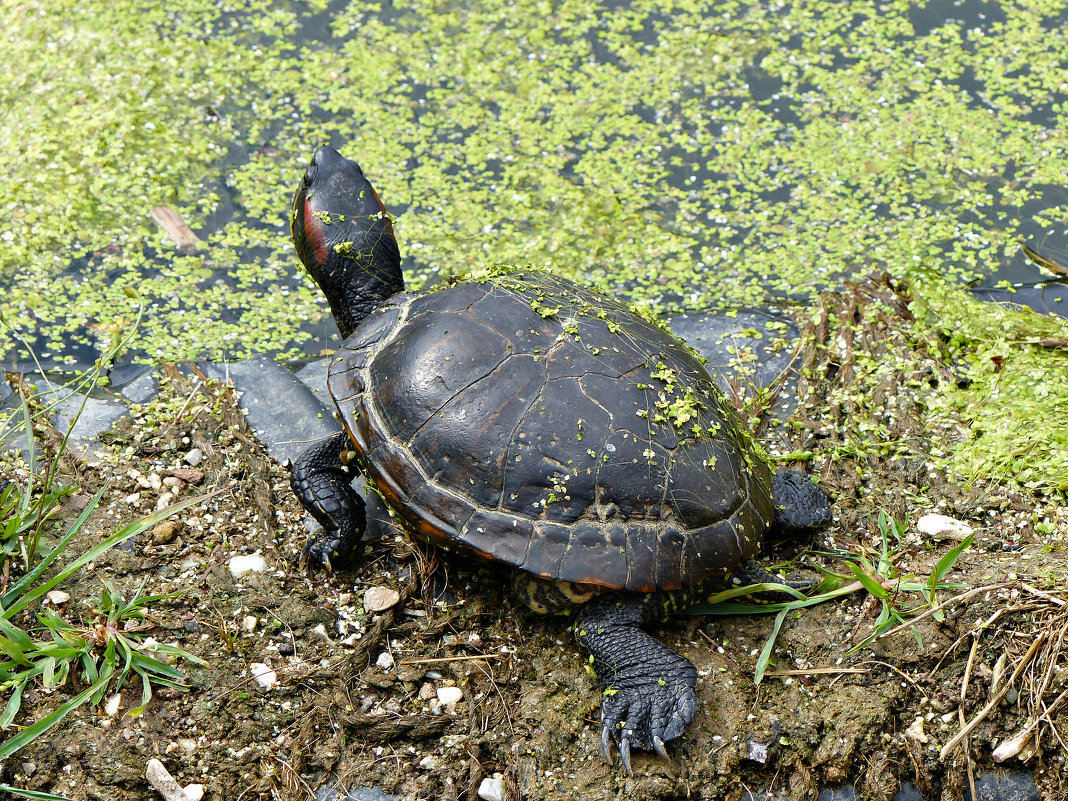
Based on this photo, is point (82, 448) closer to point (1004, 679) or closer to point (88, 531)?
point (88, 531)

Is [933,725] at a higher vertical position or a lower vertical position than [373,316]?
lower

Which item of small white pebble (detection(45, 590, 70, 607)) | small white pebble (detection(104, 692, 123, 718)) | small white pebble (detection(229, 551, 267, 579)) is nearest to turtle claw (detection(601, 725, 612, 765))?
small white pebble (detection(229, 551, 267, 579))

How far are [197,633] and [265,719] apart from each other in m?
0.40

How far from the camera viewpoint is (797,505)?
295 cm

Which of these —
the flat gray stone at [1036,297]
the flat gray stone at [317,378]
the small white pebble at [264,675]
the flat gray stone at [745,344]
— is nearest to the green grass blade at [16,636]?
the small white pebble at [264,675]

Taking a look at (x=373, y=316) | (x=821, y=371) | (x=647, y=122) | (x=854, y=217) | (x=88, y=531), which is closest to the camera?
(x=88, y=531)

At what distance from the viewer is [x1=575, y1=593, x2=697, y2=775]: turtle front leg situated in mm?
2408

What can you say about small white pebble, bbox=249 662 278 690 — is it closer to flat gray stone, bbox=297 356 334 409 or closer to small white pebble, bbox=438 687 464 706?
small white pebble, bbox=438 687 464 706

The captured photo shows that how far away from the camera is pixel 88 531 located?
2982 millimetres

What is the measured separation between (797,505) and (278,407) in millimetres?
2187

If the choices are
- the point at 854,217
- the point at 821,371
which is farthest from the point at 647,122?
the point at 821,371

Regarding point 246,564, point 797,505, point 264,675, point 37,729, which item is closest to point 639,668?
point 797,505

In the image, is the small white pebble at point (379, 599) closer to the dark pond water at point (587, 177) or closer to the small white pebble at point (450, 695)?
the small white pebble at point (450, 695)

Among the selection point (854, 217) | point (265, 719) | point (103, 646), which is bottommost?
point (265, 719)
